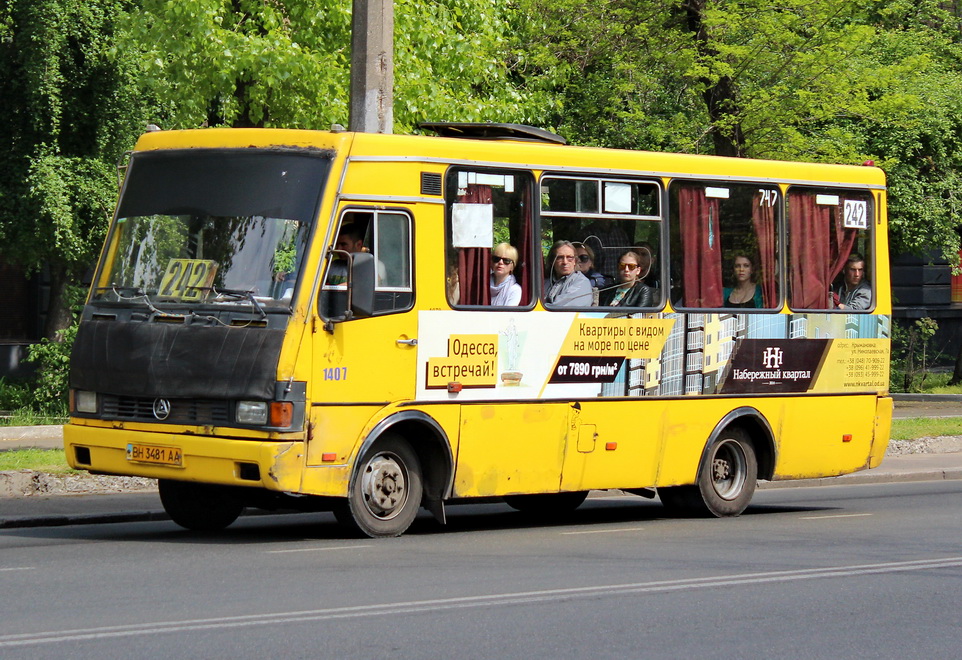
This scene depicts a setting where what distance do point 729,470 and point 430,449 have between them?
3.66m

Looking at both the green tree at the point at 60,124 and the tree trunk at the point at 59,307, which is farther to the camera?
the tree trunk at the point at 59,307

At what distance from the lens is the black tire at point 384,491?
446 inches

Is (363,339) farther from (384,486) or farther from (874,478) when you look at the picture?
(874,478)

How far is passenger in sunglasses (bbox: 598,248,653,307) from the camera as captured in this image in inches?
518

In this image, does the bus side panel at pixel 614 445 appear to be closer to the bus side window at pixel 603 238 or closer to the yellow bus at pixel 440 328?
the yellow bus at pixel 440 328

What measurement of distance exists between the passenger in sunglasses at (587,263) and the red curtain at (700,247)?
1.09 metres

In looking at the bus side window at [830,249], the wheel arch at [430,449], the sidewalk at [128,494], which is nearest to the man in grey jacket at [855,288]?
the bus side window at [830,249]

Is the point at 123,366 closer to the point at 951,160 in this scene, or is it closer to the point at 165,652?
the point at 165,652

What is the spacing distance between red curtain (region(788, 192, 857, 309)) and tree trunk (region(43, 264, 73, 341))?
16097mm

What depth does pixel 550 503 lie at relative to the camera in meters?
14.8

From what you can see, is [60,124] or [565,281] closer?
[565,281]

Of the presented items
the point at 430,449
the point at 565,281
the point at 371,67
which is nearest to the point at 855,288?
the point at 565,281

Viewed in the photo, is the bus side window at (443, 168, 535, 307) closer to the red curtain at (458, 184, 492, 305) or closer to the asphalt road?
the red curtain at (458, 184, 492, 305)

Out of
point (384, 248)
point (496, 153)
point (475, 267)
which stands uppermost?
point (496, 153)
